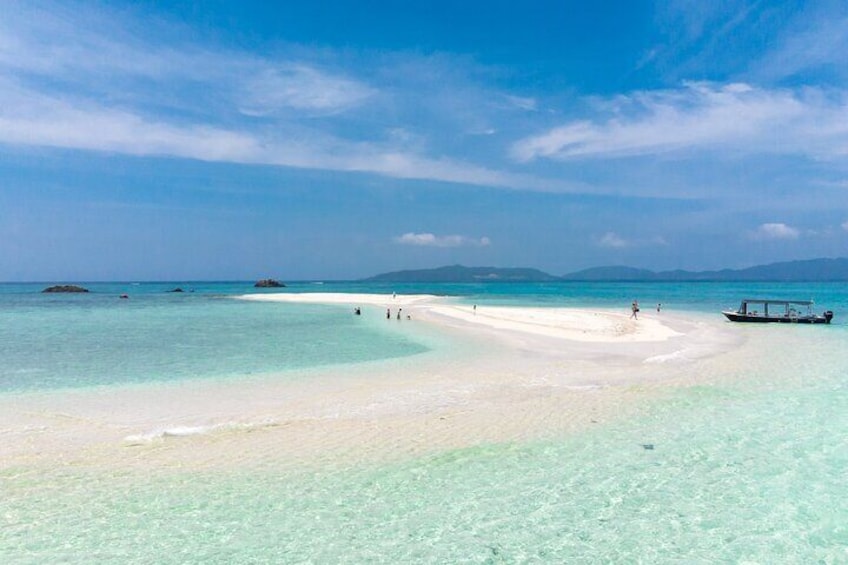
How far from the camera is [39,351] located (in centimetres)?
2583

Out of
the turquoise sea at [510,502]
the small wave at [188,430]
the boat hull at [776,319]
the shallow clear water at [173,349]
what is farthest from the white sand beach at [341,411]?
the boat hull at [776,319]

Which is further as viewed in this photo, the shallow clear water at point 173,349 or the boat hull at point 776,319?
the boat hull at point 776,319

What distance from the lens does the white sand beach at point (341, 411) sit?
10.9 m

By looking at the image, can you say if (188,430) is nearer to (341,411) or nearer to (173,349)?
(341,411)

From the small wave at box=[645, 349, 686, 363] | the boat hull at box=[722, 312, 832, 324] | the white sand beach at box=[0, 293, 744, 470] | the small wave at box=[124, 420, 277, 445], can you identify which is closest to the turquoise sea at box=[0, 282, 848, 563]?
the white sand beach at box=[0, 293, 744, 470]

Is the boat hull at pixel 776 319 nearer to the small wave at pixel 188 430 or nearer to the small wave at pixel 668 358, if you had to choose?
the small wave at pixel 668 358

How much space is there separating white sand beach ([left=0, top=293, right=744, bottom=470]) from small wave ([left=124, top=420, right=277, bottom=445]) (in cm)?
4

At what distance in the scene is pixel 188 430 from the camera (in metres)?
12.2

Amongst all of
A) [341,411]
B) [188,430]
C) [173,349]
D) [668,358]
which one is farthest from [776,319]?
[188,430]

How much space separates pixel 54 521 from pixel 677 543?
28.5ft

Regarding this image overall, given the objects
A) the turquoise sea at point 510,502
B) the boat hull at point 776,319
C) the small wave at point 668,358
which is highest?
the boat hull at point 776,319

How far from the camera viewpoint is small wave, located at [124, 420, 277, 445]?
37.9 feet

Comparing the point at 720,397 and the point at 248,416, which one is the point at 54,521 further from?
the point at 720,397

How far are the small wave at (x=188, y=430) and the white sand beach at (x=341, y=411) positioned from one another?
0.13 feet
